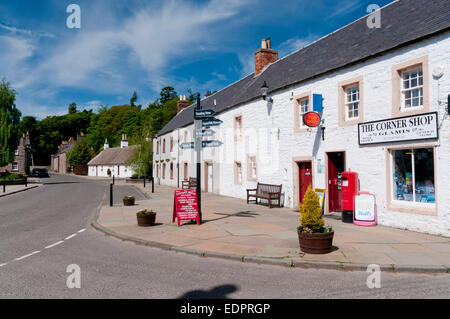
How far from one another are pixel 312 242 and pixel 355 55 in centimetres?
799

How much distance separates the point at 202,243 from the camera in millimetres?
8070

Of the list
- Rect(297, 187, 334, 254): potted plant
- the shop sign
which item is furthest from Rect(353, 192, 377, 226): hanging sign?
Rect(297, 187, 334, 254): potted plant

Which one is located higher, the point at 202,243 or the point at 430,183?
the point at 430,183

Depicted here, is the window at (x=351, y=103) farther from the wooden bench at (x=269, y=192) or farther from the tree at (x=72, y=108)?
the tree at (x=72, y=108)

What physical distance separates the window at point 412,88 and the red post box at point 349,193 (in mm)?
2737

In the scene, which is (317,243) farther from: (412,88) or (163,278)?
(412,88)

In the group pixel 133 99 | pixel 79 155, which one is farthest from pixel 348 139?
pixel 133 99

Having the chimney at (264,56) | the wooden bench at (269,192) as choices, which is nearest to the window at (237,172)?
the wooden bench at (269,192)

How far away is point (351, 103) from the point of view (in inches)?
468

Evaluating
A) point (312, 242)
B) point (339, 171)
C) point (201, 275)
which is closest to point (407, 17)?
point (339, 171)

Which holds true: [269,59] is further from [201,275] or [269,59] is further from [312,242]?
Answer: [201,275]

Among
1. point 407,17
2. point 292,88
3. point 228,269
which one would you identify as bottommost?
point 228,269

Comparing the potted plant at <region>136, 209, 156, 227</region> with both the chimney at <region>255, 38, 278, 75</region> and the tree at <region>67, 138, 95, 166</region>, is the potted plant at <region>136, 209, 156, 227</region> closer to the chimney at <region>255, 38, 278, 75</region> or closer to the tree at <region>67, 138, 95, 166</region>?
the chimney at <region>255, 38, 278, 75</region>

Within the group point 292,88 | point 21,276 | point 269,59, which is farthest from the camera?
point 269,59
